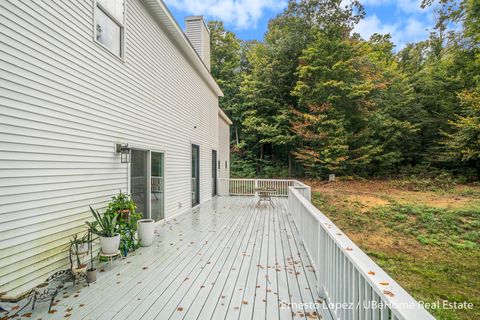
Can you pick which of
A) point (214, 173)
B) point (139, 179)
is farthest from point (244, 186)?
point (139, 179)

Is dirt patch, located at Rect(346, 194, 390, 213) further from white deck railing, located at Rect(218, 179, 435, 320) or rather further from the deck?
white deck railing, located at Rect(218, 179, 435, 320)

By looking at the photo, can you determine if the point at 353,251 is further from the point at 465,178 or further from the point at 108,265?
the point at 465,178

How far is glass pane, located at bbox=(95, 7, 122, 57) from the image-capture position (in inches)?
154

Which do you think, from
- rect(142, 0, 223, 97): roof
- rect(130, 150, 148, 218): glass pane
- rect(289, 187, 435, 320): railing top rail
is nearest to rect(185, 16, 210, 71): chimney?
rect(142, 0, 223, 97): roof

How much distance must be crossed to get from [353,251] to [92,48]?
4.36 metres

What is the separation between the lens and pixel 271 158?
19375mm

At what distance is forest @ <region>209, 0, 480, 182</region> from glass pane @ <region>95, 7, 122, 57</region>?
1225 centimetres

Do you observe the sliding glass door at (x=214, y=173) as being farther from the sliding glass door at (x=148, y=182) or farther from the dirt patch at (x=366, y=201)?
the dirt patch at (x=366, y=201)

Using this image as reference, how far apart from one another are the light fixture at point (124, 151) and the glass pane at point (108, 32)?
64.5 inches

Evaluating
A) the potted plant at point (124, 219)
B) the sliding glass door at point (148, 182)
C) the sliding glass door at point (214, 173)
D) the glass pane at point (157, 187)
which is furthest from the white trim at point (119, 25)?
the sliding glass door at point (214, 173)

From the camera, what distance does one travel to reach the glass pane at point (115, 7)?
13.2 ft

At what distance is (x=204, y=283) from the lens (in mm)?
3047

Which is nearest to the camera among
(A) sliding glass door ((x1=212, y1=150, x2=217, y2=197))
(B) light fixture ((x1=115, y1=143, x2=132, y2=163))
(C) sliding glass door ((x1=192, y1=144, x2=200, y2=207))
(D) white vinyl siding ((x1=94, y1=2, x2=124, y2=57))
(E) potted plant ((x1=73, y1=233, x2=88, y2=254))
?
(E) potted plant ((x1=73, y1=233, x2=88, y2=254))

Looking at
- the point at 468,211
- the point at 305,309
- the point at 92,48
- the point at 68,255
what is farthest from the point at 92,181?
the point at 468,211
